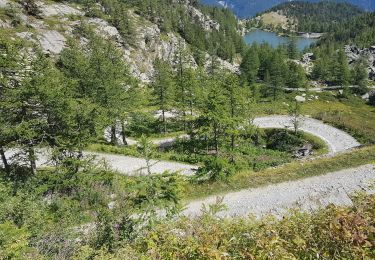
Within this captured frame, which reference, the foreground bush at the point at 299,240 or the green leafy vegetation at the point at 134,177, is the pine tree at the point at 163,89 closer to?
the green leafy vegetation at the point at 134,177

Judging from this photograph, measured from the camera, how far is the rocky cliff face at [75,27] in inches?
3039

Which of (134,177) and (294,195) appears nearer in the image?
(294,195)

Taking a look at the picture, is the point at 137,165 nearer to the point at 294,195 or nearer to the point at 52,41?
the point at 294,195

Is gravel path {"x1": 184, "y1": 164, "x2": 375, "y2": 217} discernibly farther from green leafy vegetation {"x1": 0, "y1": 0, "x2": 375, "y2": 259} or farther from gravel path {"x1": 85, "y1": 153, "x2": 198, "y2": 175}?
gravel path {"x1": 85, "y1": 153, "x2": 198, "y2": 175}

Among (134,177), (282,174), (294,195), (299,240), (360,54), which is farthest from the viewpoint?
(360,54)

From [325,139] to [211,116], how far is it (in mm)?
23011

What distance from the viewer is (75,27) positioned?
89.5 meters

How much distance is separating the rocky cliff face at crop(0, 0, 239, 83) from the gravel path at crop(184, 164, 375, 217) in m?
51.6

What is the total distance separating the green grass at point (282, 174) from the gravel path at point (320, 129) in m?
18.1

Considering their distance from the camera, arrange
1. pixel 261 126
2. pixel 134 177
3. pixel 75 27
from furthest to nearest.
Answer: pixel 75 27
pixel 261 126
pixel 134 177

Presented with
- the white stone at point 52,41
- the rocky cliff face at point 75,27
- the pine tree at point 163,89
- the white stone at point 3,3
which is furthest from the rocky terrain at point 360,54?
the white stone at point 3,3

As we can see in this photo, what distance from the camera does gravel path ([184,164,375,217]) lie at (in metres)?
21.5

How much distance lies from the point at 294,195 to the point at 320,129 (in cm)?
3343

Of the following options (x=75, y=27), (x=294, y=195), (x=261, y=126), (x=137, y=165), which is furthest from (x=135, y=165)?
(x=75, y=27)
